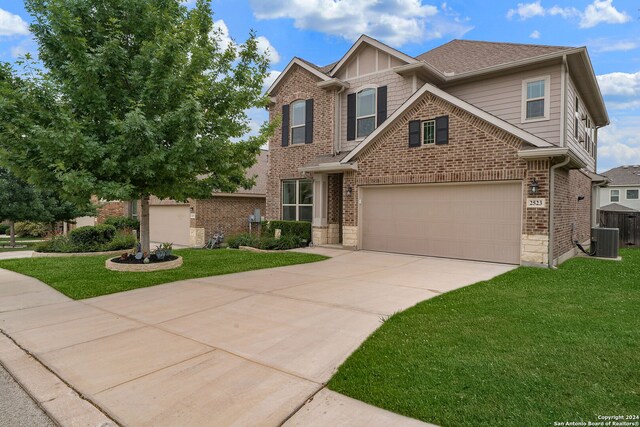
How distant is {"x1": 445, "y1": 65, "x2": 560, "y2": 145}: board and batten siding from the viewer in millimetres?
11188

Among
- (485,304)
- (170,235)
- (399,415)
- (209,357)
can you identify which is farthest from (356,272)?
(170,235)

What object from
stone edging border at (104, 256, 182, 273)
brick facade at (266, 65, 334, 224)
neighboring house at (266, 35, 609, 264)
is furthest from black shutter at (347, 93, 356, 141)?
stone edging border at (104, 256, 182, 273)

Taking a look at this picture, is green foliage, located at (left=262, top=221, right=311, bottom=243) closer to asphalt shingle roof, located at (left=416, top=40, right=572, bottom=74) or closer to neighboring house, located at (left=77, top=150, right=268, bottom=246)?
neighboring house, located at (left=77, top=150, right=268, bottom=246)

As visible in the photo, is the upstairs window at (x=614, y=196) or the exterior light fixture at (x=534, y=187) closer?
the exterior light fixture at (x=534, y=187)

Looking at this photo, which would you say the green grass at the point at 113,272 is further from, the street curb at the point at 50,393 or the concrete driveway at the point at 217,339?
the street curb at the point at 50,393

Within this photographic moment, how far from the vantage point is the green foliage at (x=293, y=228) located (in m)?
15.2

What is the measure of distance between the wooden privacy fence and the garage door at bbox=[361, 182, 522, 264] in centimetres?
1004

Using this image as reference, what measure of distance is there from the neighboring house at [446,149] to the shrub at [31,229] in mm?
19037

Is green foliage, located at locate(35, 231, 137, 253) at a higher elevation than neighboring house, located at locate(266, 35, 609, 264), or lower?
lower

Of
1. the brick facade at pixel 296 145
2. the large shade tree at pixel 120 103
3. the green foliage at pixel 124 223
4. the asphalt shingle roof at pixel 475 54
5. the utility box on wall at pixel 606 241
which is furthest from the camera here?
the green foliage at pixel 124 223

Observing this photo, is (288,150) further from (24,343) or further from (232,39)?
(24,343)

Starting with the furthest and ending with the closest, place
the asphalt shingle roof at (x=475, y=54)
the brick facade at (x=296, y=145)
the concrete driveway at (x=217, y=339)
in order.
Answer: the brick facade at (x=296, y=145) < the asphalt shingle roof at (x=475, y=54) < the concrete driveway at (x=217, y=339)

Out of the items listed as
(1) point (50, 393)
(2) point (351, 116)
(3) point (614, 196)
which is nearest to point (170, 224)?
(2) point (351, 116)

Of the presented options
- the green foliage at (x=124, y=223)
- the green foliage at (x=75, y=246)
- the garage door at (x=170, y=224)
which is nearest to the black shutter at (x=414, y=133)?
the green foliage at (x=75, y=246)
